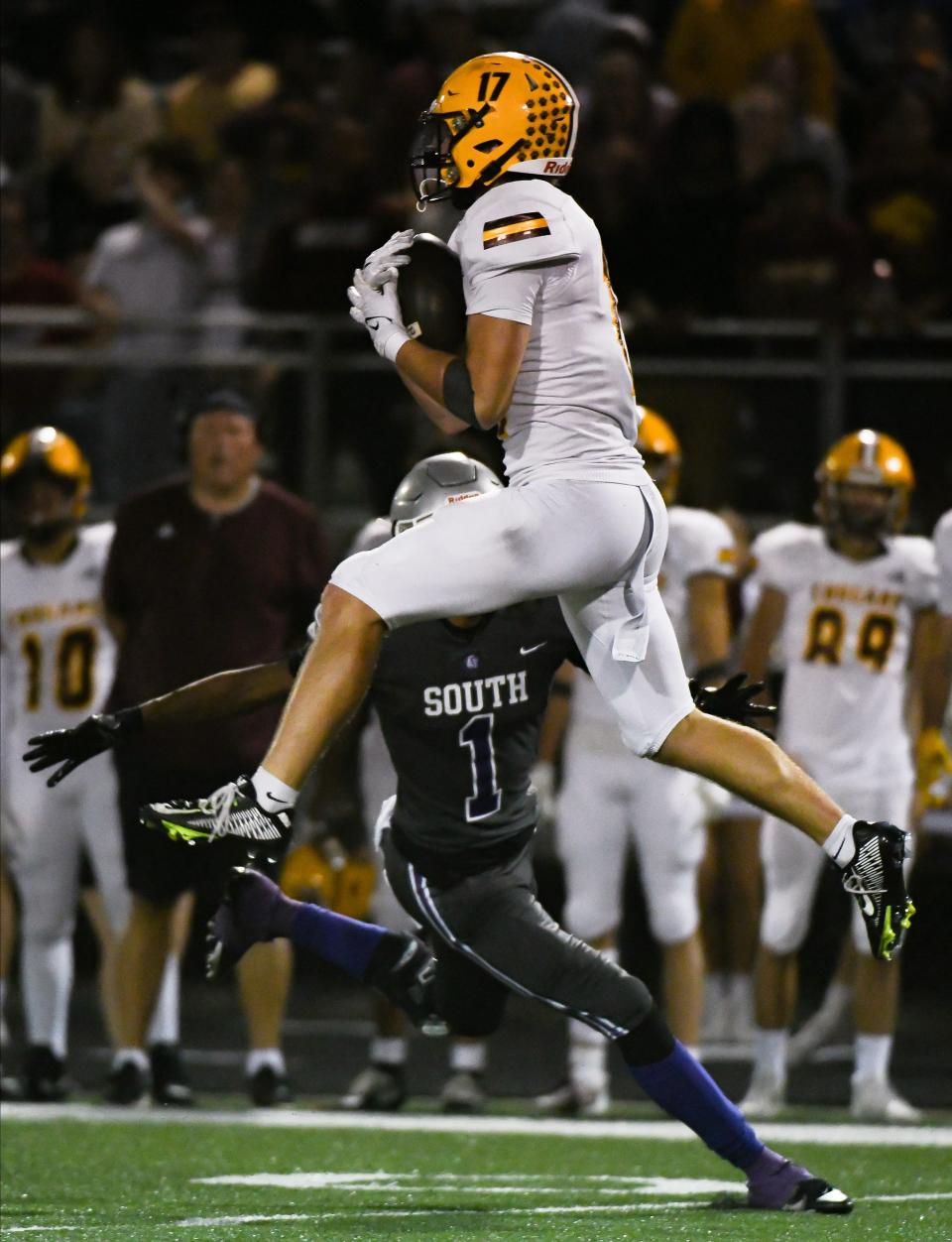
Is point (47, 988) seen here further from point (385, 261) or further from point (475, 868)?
point (385, 261)

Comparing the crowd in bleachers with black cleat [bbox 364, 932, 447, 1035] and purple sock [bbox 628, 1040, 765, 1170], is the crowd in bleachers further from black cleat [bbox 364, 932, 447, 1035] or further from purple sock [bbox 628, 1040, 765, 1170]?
purple sock [bbox 628, 1040, 765, 1170]

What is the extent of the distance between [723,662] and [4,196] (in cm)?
403

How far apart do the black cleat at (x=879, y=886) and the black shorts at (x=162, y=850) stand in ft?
8.68

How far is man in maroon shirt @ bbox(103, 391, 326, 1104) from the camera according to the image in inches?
285

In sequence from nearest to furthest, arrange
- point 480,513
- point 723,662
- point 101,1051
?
point 480,513
point 723,662
point 101,1051

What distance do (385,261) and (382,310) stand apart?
3.6 inches

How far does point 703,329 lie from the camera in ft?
30.3

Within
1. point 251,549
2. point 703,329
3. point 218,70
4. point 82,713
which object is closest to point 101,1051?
point 82,713

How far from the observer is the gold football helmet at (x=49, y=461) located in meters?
7.64

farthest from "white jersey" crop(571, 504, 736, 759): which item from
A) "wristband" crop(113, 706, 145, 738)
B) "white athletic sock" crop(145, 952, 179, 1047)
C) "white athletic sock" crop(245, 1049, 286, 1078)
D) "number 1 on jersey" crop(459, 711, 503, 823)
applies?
"wristband" crop(113, 706, 145, 738)

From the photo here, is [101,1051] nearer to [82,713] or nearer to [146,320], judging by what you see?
[82,713]

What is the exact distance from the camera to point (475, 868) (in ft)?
18.1

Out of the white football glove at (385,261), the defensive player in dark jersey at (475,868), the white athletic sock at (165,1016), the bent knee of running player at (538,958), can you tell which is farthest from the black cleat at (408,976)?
the white athletic sock at (165,1016)

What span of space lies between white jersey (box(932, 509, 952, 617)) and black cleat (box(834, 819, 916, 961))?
279cm
